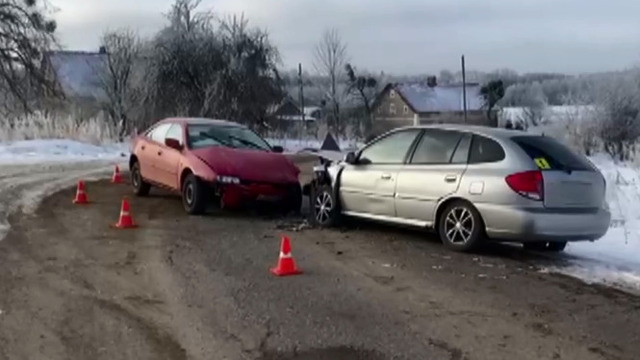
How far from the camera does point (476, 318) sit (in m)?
6.40

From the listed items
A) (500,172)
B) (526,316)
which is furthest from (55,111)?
(526,316)

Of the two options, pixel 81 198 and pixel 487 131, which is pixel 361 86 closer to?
pixel 81 198

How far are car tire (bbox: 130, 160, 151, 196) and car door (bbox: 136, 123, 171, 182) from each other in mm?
203

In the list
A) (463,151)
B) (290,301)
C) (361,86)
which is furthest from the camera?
(361,86)

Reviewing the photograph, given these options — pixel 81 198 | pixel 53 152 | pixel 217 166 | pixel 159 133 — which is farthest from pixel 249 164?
pixel 53 152

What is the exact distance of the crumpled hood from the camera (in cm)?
1200

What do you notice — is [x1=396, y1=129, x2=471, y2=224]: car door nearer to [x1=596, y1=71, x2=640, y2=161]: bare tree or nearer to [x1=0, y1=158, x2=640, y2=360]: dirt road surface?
[x1=0, y1=158, x2=640, y2=360]: dirt road surface

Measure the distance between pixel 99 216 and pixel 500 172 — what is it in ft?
20.4

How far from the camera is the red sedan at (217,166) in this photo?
1197 cm

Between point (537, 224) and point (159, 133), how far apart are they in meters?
7.60

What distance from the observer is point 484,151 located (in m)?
9.38

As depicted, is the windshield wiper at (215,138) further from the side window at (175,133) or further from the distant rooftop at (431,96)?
the distant rooftop at (431,96)

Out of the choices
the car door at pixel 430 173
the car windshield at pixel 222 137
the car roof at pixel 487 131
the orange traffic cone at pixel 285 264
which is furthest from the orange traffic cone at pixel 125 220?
the car roof at pixel 487 131

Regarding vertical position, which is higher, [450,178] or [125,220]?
[450,178]
